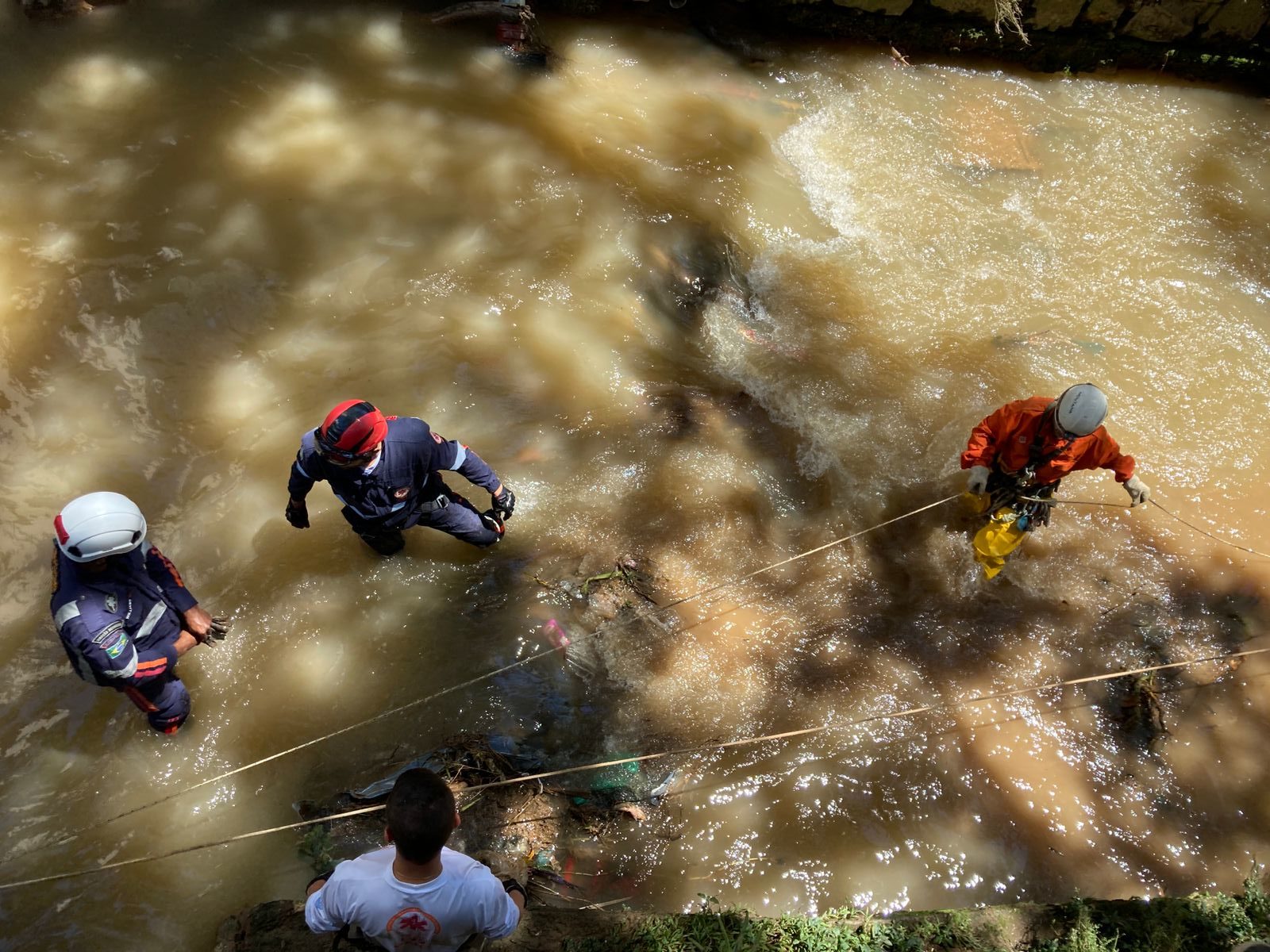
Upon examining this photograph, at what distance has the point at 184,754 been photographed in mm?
3922

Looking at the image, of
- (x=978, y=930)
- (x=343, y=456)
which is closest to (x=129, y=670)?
(x=343, y=456)

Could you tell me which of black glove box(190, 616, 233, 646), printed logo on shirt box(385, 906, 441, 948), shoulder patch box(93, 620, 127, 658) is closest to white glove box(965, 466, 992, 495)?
Answer: printed logo on shirt box(385, 906, 441, 948)

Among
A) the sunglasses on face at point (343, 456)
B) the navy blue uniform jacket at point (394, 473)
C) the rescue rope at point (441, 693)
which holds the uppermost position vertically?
the sunglasses on face at point (343, 456)

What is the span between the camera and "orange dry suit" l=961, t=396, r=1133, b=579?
167 inches

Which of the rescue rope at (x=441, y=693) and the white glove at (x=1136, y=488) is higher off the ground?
the white glove at (x=1136, y=488)

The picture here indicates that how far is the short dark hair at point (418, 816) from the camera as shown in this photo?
7.23 feet

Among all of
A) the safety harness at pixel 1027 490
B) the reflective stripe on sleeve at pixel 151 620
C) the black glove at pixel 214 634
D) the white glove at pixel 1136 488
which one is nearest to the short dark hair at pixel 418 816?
the reflective stripe on sleeve at pixel 151 620

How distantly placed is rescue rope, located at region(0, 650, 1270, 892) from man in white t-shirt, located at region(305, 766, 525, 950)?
0.90m

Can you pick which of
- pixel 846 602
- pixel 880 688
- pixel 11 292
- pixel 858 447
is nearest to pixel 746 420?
pixel 858 447

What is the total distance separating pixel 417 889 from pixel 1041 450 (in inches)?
150

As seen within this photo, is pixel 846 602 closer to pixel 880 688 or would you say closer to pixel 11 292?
pixel 880 688

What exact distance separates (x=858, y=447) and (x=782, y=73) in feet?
15.1

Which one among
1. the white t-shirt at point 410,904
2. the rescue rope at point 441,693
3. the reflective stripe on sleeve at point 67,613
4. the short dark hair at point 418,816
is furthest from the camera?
the rescue rope at point 441,693

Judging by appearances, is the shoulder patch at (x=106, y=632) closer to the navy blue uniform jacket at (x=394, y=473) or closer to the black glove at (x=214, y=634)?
the black glove at (x=214, y=634)
